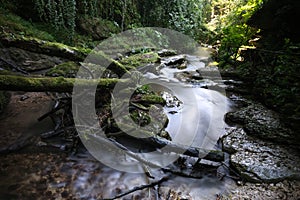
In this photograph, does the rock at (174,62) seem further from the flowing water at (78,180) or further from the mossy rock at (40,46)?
the flowing water at (78,180)

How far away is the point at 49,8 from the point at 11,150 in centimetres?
702

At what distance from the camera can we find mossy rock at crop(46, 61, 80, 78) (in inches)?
218

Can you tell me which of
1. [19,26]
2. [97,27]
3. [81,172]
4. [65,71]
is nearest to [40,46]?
[65,71]

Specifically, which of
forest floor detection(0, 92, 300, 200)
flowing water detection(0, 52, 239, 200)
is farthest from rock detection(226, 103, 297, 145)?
forest floor detection(0, 92, 300, 200)

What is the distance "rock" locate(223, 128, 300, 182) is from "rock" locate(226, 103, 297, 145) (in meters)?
0.18

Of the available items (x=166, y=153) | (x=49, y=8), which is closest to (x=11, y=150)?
(x=166, y=153)

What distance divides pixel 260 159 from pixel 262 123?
1252 millimetres

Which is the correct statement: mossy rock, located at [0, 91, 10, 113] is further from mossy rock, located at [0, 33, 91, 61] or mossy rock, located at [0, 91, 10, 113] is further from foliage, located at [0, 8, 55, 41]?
foliage, located at [0, 8, 55, 41]

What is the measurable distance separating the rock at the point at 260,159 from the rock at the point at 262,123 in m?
0.18

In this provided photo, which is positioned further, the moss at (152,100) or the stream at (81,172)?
the moss at (152,100)

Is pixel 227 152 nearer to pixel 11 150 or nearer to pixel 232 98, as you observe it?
pixel 232 98

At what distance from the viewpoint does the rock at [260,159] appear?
3.31 m

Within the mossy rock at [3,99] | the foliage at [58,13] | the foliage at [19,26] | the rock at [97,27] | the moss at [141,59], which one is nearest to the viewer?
the mossy rock at [3,99]

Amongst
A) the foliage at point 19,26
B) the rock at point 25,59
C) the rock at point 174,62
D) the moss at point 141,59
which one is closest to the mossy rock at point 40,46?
the rock at point 25,59
